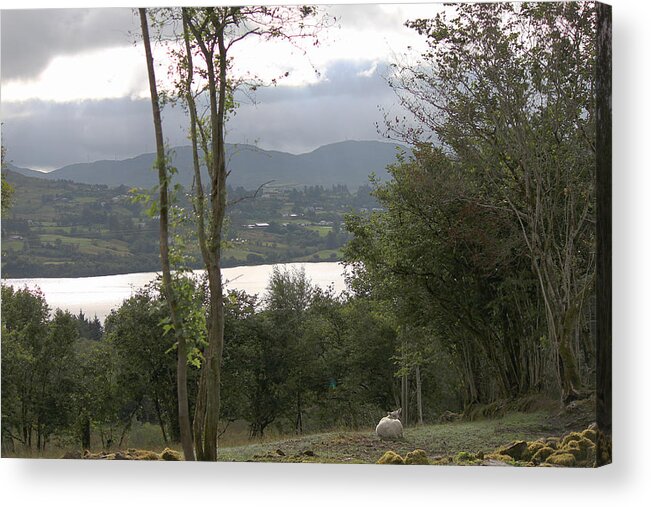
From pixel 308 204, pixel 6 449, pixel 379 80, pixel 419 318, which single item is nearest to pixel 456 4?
pixel 379 80

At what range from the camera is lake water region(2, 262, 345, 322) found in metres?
9.33

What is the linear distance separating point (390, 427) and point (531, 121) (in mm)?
A: 3266

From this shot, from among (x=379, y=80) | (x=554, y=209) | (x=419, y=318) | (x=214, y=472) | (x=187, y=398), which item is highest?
(x=379, y=80)

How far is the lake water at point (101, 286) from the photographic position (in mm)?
9328

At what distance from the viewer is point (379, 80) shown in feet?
30.2

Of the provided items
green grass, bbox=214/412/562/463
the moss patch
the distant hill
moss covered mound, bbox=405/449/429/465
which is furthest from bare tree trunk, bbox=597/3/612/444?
the distant hill

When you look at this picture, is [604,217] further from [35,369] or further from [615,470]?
[35,369]

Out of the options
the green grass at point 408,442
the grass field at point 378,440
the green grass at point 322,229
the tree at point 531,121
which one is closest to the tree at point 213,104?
the grass field at point 378,440

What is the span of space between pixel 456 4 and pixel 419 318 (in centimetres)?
325

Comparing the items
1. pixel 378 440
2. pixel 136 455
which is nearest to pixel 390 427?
pixel 378 440

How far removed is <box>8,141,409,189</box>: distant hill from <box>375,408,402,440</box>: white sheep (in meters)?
2.34

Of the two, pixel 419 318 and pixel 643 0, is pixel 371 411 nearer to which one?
pixel 419 318

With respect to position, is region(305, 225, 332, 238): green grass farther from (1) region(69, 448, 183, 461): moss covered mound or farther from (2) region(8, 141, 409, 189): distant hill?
(1) region(69, 448, 183, 461): moss covered mound

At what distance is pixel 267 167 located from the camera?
9344 millimetres
